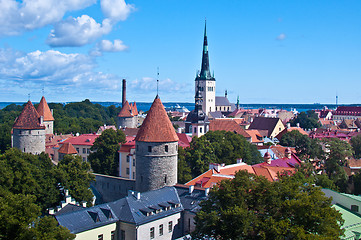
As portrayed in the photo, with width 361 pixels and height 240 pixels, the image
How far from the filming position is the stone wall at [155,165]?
1300 inches

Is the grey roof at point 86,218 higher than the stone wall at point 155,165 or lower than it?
lower

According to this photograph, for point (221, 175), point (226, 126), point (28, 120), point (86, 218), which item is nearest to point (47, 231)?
point (86, 218)

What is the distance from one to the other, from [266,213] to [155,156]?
1249 cm

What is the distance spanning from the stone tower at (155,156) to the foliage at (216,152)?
26.0 feet

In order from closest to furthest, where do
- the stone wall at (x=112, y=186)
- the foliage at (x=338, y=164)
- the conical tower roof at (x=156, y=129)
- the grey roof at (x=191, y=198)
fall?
the grey roof at (x=191, y=198)
the conical tower roof at (x=156, y=129)
the stone wall at (x=112, y=186)
the foliage at (x=338, y=164)

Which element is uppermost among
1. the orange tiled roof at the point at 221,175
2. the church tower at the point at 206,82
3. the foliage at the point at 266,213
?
the church tower at the point at 206,82

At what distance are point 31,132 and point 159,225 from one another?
27.1 meters

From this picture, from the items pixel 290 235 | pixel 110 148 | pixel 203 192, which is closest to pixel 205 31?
pixel 110 148

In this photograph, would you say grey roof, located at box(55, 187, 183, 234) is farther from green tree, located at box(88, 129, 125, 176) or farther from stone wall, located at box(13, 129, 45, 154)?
stone wall, located at box(13, 129, 45, 154)

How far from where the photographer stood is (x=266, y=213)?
73.9 ft

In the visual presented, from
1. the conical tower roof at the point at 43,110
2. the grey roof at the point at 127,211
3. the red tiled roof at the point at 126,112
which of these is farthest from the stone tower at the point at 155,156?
the red tiled roof at the point at 126,112

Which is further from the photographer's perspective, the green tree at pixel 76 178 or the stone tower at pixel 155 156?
the green tree at pixel 76 178

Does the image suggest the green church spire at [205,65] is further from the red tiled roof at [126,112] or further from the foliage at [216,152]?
the foliage at [216,152]

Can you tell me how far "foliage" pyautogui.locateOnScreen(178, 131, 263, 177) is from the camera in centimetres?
4388
